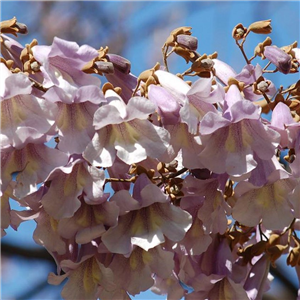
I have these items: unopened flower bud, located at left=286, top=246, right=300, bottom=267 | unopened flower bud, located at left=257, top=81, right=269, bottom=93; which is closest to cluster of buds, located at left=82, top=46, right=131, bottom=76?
unopened flower bud, located at left=257, top=81, right=269, bottom=93

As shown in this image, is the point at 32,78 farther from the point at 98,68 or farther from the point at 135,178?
the point at 135,178

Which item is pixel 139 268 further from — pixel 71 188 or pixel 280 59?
pixel 280 59

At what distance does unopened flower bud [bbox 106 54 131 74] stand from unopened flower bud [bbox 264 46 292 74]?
29cm

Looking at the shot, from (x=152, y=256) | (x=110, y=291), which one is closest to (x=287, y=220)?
(x=152, y=256)

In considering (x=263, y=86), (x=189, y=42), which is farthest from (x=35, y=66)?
(x=263, y=86)

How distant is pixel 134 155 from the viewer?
1.29 m

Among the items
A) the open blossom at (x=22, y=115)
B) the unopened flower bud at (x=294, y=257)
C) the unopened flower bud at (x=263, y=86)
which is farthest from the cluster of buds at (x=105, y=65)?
the unopened flower bud at (x=294, y=257)

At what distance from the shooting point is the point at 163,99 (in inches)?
51.2

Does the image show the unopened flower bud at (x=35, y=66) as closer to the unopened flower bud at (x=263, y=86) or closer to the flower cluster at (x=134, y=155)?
the flower cluster at (x=134, y=155)

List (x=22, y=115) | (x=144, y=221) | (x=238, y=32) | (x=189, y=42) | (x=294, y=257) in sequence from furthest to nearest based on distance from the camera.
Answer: (x=294, y=257)
(x=238, y=32)
(x=189, y=42)
(x=144, y=221)
(x=22, y=115)

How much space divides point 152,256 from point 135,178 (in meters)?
0.15

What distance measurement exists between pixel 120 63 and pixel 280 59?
1.04 feet

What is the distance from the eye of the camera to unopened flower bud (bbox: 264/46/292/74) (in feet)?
4.79

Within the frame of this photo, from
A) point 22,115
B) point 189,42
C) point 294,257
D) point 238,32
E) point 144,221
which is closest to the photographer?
point 22,115
